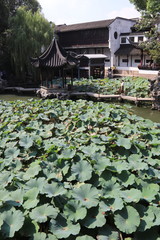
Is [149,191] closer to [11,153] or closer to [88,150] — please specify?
[88,150]

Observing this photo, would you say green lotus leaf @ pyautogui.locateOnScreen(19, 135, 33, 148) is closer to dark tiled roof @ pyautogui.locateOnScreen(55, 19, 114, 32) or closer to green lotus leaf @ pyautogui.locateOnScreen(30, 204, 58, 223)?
green lotus leaf @ pyautogui.locateOnScreen(30, 204, 58, 223)

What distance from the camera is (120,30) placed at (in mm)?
24438

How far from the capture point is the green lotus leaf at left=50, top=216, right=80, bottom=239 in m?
1.93

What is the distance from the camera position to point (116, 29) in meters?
23.9

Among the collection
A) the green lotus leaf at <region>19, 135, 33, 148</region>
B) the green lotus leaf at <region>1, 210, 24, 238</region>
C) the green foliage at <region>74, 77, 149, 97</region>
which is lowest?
the green lotus leaf at <region>1, 210, 24, 238</region>

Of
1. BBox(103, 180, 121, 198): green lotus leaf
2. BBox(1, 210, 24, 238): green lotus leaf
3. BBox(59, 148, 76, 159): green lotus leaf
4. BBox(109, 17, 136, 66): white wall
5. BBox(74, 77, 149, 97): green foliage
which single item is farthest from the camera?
BBox(109, 17, 136, 66): white wall

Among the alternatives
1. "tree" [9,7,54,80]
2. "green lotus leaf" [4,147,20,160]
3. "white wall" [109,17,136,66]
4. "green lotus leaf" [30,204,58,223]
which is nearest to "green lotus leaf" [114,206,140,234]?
"green lotus leaf" [30,204,58,223]

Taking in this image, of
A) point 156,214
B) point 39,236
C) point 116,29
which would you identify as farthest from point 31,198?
point 116,29

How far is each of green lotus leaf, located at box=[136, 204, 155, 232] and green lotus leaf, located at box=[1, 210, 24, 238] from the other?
3.50 feet

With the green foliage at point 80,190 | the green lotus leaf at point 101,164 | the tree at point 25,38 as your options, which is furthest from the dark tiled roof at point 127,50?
the green lotus leaf at point 101,164

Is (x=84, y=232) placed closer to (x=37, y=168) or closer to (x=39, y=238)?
(x=39, y=238)

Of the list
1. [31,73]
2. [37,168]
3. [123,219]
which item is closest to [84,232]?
[123,219]

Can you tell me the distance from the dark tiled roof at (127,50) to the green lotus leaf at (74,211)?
875 inches

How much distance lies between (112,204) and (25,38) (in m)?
18.6
